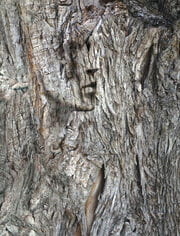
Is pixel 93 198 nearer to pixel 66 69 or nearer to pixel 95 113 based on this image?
pixel 95 113

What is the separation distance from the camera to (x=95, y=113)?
147 centimetres

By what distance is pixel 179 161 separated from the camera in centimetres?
142

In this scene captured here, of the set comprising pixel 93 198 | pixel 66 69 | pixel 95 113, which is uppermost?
pixel 66 69

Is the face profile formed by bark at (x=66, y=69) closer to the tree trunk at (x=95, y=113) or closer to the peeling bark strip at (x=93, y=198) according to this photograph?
the tree trunk at (x=95, y=113)

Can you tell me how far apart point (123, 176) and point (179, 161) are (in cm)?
26

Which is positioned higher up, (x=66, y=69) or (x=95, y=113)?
(x=66, y=69)

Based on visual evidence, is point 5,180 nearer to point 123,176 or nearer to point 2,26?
point 123,176

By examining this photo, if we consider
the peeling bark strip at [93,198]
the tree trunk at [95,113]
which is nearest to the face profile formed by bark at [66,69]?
the tree trunk at [95,113]

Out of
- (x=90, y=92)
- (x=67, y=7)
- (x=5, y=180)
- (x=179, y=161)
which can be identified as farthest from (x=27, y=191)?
(x=67, y=7)

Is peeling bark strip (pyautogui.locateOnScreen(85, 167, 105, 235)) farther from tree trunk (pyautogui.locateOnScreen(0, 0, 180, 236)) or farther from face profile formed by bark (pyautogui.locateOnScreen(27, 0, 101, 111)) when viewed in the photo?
face profile formed by bark (pyautogui.locateOnScreen(27, 0, 101, 111))

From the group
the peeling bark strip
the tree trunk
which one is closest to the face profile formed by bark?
the tree trunk

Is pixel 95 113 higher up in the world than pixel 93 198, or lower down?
higher up

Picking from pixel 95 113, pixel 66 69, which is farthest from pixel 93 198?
pixel 66 69

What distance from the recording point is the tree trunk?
4.65ft
